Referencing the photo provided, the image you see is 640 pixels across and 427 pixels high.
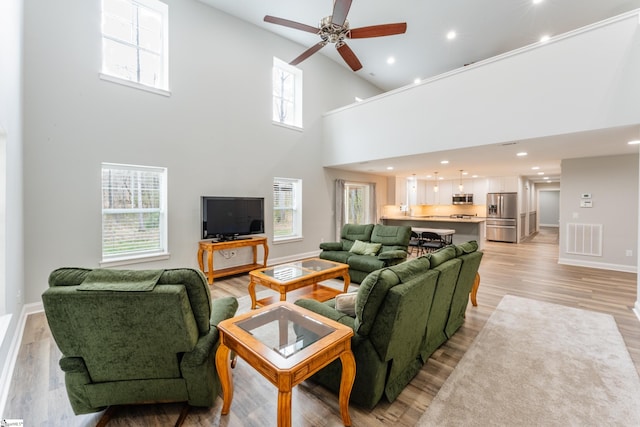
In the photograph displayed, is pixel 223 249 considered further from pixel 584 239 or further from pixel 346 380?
pixel 584 239

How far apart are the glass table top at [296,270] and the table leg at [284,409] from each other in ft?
6.54

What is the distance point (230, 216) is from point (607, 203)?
759 centimetres

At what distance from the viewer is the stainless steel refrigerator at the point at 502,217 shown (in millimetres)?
9125

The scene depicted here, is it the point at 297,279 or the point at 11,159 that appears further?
the point at 297,279

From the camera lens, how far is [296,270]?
385 centimetres

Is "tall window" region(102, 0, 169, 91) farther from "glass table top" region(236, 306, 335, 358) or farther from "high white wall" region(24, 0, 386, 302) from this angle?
"glass table top" region(236, 306, 335, 358)

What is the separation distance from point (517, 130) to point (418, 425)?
14.2 ft

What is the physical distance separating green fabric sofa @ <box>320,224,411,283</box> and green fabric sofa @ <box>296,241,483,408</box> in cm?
201

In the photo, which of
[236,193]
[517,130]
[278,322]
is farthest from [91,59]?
[517,130]

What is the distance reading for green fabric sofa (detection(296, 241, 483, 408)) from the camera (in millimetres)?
1754

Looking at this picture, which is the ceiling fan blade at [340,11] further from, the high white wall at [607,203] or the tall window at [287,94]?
the high white wall at [607,203]

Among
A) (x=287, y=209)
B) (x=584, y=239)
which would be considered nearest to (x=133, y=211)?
(x=287, y=209)

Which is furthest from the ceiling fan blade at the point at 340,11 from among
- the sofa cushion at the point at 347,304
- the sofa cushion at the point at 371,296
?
the sofa cushion at the point at 347,304

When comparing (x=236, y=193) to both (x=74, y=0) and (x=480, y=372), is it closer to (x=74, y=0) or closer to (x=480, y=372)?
(x=74, y=0)
